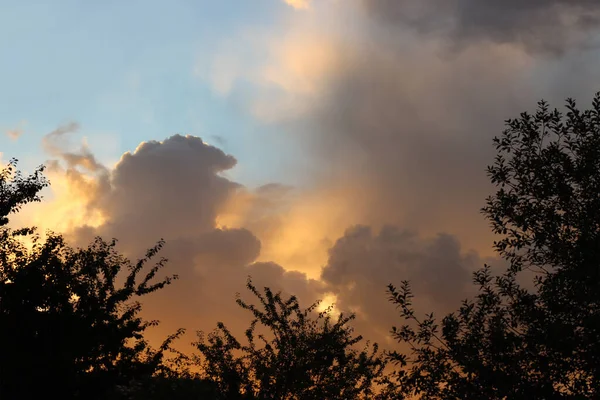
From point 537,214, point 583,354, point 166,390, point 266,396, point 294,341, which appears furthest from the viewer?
point 166,390

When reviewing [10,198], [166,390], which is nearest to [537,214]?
[10,198]

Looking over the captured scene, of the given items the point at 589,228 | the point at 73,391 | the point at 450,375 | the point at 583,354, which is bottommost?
the point at 73,391

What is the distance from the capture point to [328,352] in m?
31.1

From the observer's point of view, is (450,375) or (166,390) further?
(166,390)

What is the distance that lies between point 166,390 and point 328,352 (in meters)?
14.7

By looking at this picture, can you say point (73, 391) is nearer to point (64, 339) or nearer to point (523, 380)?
point (64, 339)

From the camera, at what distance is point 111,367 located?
69.6ft

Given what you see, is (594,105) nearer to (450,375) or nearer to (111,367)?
(450,375)

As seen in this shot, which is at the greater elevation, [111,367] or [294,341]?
[294,341]

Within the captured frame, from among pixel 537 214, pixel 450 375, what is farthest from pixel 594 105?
pixel 450 375

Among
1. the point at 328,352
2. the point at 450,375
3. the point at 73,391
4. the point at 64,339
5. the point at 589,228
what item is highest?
the point at 328,352

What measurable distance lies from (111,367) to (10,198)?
1092 cm

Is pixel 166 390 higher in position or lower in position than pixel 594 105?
lower

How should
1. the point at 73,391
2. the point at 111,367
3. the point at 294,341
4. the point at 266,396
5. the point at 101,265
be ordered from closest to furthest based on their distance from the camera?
1. the point at 73,391
2. the point at 111,367
3. the point at 101,265
4. the point at 266,396
5. the point at 294,341
